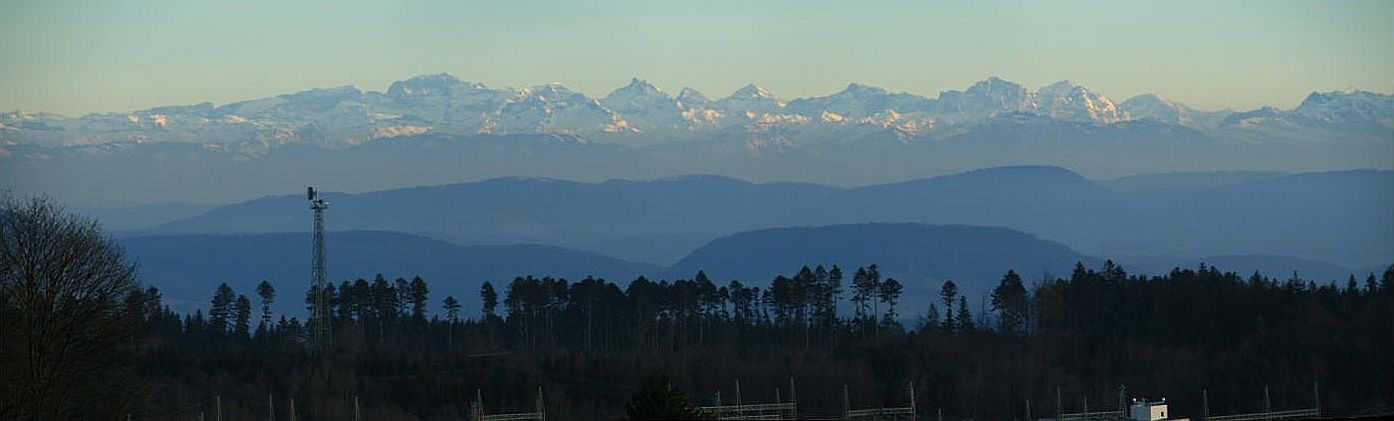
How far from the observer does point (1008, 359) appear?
10406 cm

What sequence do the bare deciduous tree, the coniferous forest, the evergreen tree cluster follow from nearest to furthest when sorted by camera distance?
the bare deciduous tree
the coniferous forest
the evergreen tree cluster

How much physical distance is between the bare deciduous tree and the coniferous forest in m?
29.9

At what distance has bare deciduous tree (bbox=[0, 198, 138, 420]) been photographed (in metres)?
46.5

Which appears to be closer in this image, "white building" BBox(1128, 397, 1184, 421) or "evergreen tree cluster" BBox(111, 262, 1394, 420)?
"white building" BBox(1128, 397, 1184, 421)

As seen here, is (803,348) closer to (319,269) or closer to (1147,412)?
(319,269)

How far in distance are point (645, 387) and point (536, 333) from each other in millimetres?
78023

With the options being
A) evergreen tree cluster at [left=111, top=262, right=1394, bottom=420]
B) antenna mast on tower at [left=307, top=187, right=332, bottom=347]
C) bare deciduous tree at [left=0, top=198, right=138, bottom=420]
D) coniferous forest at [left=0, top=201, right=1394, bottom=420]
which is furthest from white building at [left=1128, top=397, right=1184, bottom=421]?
bare deciduous tree at [left=0, top=198, right=138, bottom=420]

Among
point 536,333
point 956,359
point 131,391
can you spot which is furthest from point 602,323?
point 131,391

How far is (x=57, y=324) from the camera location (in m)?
47.6

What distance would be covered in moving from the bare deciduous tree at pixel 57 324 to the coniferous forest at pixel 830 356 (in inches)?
1179

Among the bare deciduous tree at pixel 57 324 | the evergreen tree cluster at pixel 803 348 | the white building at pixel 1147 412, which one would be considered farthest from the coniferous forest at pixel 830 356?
the bare deciduous tree at pixel 57 324

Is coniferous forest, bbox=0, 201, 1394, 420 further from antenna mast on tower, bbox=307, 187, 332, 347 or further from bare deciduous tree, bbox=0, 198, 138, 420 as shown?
bare deciduous tree, bbox=0, 198, 138, 420

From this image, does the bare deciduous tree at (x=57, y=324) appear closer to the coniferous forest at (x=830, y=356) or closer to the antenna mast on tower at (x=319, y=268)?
the coniferous forest at (x=830, y=356)

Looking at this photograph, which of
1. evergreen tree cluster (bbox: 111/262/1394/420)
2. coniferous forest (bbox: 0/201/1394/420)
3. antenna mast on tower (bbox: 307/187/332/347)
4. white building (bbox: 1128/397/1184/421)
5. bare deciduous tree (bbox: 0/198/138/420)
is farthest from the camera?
evergreen tree cluster (bbox: 111/262/1394/420)
